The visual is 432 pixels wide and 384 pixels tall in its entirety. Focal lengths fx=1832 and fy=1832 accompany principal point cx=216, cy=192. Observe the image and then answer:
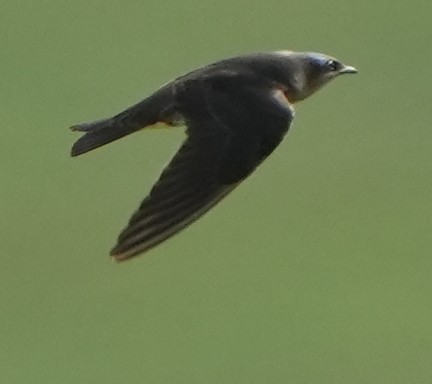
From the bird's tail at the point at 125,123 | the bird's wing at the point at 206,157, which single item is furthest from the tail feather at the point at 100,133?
the bird's wing at the point at 206,157

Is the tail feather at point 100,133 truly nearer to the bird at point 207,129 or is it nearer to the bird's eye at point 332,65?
the bird at point 207,129

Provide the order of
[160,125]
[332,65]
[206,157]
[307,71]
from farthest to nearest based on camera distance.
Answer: [332,65]
[307,71]
[160,125]
[206,157]

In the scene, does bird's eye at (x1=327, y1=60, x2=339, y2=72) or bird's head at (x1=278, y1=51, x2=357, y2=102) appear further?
bird's eye at (x1=327, y1=60, x2=339, y2=72)

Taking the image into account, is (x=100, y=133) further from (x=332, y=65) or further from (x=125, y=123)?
(x=332, y=65)

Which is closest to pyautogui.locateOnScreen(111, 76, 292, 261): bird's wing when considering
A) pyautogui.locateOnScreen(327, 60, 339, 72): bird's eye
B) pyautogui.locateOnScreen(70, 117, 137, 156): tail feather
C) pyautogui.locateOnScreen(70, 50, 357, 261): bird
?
pyautogui.locateOnScreen(70, 50, 357, 261): bird

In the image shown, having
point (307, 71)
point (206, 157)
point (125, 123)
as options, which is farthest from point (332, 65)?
point (206, 157)

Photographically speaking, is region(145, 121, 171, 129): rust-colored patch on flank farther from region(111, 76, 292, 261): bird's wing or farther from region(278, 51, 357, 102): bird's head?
region(278, 51, 357, 102): bird's head

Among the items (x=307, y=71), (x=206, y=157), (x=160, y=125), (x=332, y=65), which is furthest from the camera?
(x=332, y=65)
